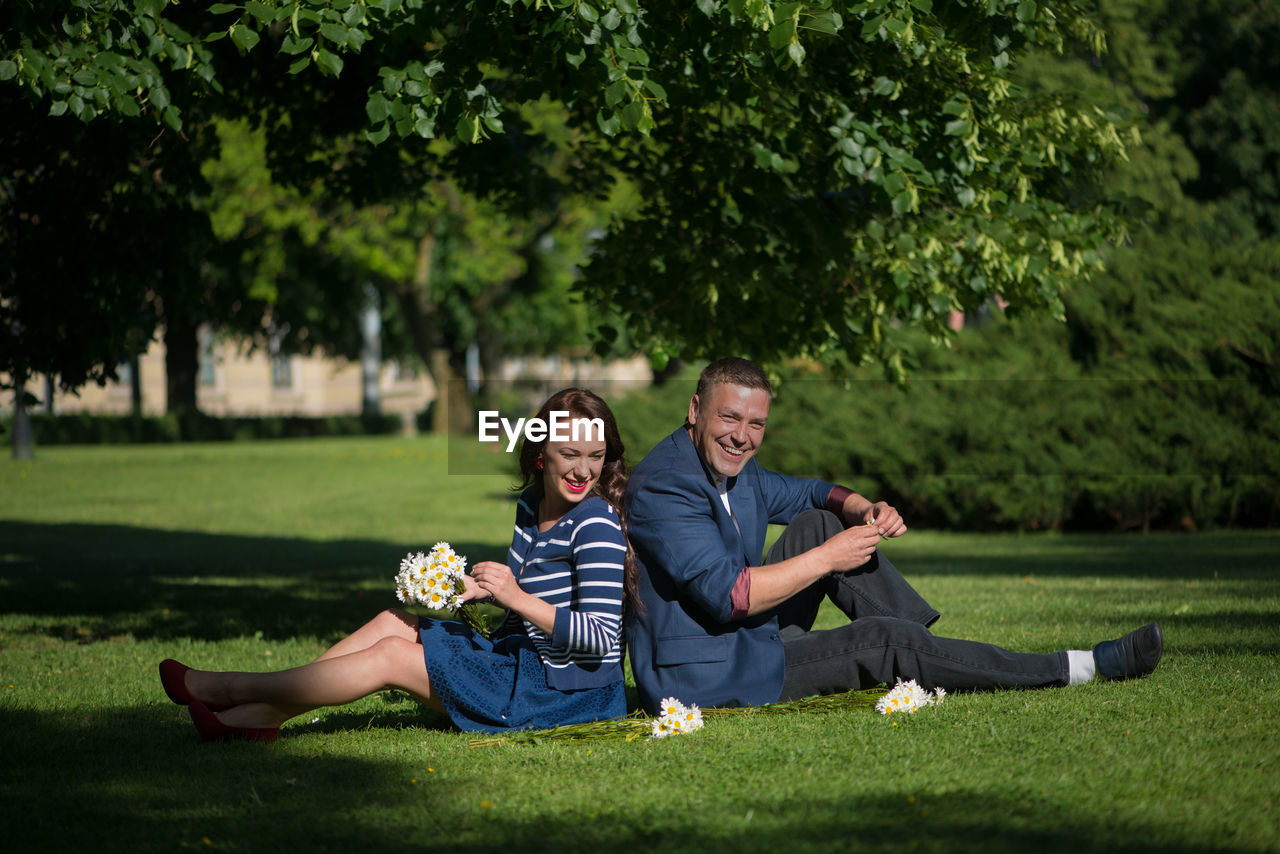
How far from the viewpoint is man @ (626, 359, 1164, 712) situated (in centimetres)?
470

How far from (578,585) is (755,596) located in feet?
2.09

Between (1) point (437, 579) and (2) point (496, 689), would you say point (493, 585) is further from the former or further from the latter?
A: (2) point (496, 689)

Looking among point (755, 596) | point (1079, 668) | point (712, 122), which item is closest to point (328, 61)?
point (755, 596)

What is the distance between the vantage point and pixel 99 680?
677cm

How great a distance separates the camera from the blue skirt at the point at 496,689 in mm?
4730

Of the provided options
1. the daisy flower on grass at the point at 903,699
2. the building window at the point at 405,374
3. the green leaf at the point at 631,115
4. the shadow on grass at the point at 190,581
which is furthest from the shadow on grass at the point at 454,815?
the building window at the point at 405,374

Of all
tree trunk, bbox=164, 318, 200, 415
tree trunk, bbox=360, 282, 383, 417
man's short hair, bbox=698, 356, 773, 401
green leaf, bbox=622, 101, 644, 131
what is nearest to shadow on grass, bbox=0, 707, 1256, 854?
man's short hair, bbox=698, 356, 773, 401

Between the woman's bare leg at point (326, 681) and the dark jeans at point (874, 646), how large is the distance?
4.77 feet

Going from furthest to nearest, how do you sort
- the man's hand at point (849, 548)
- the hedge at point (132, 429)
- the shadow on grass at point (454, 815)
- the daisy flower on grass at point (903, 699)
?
the hedge at point (132, 429)
the daisy flower on grass at point (903, 699)
the man's hand at point (849, 548)
the shadow on grass at point (454, 815)

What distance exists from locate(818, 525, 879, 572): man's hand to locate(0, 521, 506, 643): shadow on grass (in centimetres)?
472

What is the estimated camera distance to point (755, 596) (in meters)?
4.65

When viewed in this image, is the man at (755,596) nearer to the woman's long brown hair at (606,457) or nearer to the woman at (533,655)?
the woman's long brown hair at (606,457)

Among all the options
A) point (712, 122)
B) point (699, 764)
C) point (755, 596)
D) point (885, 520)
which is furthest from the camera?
point (712, 122)

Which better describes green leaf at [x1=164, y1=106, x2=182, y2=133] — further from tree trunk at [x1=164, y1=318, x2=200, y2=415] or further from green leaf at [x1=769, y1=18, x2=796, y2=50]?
tree trunk at [x1=164, y1=318, x2=200, y2=415]
